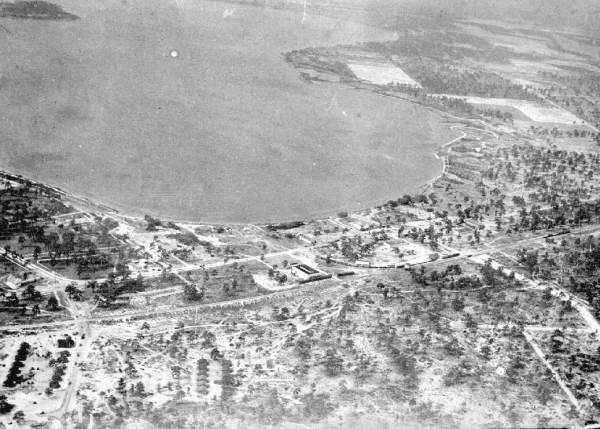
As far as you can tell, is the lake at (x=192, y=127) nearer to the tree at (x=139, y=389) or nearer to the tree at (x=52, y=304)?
the tree at (x=52, y=304)

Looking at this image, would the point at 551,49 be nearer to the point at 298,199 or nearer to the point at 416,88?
the point at 416,88

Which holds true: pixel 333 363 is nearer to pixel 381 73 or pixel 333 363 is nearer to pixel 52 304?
pixel 52 304

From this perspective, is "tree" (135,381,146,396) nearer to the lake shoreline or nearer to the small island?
the lake shoreline

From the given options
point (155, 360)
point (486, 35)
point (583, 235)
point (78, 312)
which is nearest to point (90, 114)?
point (78, 312)

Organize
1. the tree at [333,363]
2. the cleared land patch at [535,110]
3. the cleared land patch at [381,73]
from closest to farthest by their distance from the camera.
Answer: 1. the tree at [333,363]
2. the cleared land patch at [535,110]
3. the cleared land patch at [381,73]

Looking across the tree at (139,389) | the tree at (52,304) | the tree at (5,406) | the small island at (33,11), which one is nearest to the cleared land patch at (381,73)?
the small island at (33,11)

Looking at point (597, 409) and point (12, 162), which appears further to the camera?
point (12, 162)
